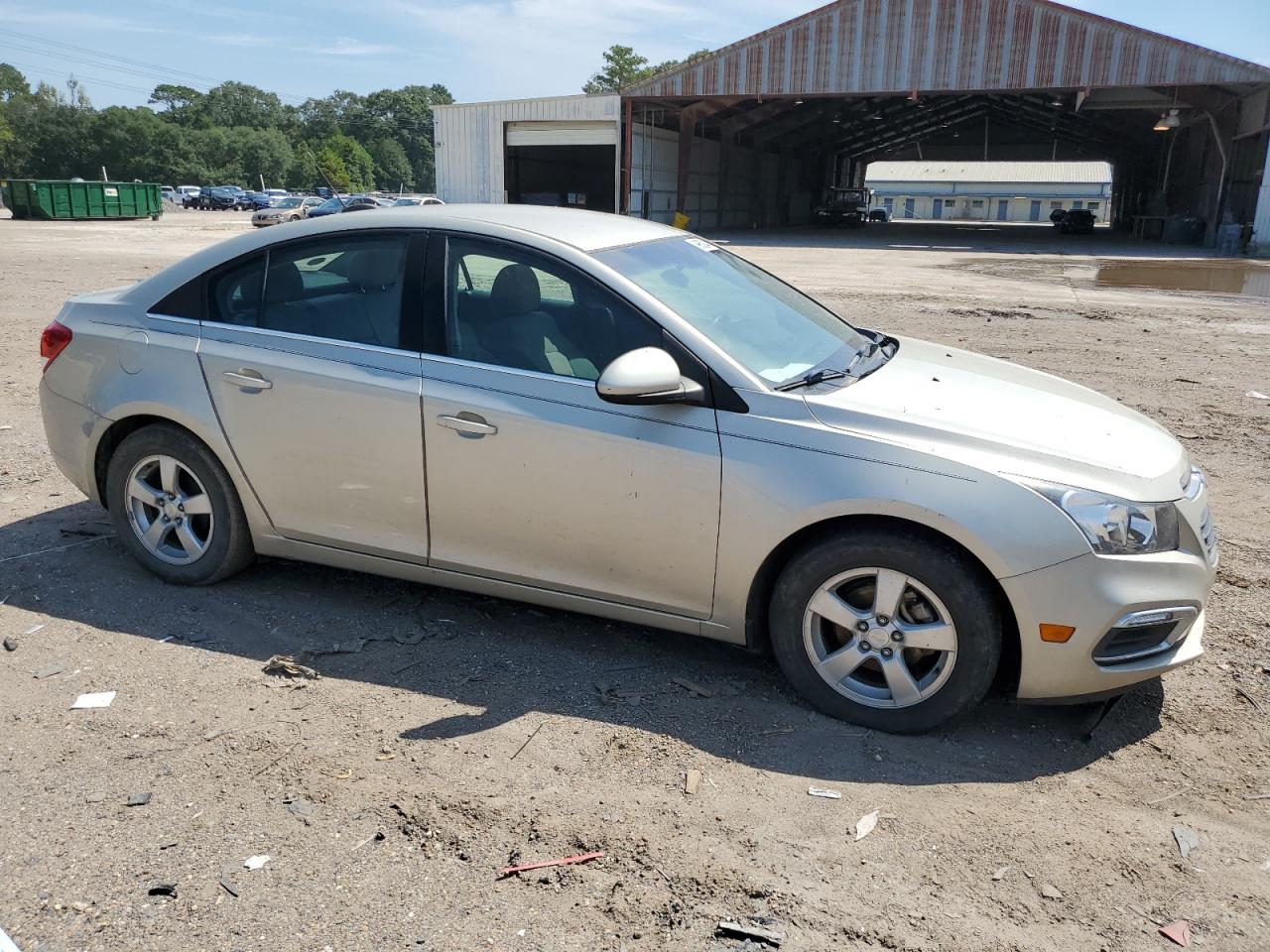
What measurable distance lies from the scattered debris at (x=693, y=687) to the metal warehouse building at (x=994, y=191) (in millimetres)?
94038

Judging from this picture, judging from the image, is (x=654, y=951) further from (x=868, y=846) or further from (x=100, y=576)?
(x=100, y=576)

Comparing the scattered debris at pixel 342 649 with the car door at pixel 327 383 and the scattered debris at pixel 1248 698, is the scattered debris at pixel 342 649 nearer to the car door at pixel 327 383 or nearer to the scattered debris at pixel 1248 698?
the car door at pixel 327 383

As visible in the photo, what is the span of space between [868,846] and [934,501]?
1.08m

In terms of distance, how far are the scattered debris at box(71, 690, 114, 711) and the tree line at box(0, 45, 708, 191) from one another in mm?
81071

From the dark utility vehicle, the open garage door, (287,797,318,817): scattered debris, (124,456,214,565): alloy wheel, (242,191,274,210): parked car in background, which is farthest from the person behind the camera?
(242,191,274,210): parked car in background

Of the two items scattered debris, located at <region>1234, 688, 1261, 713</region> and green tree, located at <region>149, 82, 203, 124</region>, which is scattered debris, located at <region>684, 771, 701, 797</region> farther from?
green tree, located at <region>149, 82, 203, 124</region>

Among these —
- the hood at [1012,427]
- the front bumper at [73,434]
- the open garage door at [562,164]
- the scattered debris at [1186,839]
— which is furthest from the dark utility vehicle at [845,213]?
the scattered debris at [1186,839]

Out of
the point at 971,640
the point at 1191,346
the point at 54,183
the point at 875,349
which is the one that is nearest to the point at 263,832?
the point at 971,640

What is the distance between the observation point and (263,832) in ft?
9.46

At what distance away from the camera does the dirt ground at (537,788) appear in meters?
2.57

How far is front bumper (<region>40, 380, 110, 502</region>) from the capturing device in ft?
14.9

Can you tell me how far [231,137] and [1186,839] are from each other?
133m

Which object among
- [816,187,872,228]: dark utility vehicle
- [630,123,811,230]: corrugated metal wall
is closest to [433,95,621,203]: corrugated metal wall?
[630,123,811,230]: corrugated metal wall

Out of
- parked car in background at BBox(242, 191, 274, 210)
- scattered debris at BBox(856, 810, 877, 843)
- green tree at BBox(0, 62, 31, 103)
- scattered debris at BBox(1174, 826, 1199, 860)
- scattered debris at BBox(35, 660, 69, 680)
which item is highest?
green tree at BBox(0, 62, 31, 103)
